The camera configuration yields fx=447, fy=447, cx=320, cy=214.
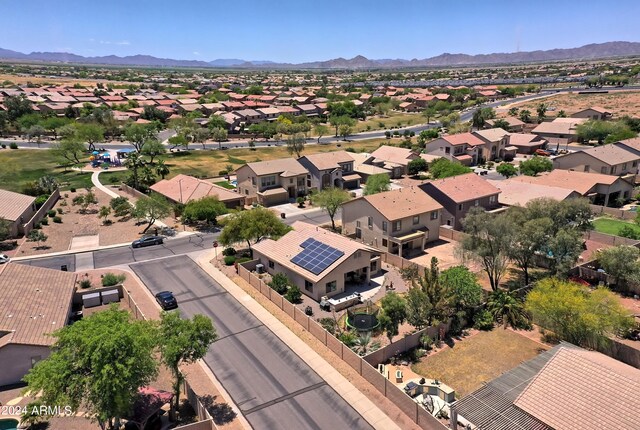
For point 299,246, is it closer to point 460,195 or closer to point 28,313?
point 28,313

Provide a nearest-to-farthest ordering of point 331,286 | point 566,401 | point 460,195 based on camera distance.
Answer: point 566,401 < point 331,286 < point 460,195

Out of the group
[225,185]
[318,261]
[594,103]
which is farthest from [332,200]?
[594,103]

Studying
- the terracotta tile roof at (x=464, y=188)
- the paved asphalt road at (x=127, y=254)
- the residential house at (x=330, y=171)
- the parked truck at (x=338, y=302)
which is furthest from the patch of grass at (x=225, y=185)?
the parked truck at (x=338, y=302)

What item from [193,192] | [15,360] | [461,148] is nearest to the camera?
[15,360]

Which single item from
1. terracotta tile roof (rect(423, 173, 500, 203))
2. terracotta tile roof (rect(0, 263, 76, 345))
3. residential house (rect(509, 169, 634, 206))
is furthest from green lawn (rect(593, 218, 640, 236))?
terracotta tile roof (rect(0, 263, 76, 345))

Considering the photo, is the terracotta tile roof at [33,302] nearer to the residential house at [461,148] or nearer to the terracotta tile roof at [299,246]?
the terracotta tile roof at [299,246]

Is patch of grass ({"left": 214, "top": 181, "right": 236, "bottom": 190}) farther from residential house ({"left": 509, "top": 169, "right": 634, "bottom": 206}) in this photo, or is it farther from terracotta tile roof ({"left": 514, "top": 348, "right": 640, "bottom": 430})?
terracotta tile roof ({"left": 514, "top": 348, "right": 640, "bottom": 430})
